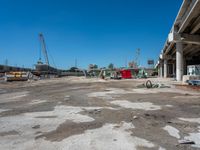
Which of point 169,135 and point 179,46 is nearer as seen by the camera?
point 169,135

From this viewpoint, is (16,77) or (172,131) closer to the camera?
(172,131)

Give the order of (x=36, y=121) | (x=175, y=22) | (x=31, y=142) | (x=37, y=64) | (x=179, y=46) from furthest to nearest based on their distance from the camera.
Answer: (x=37, y=64) < (x=179, y=46) < (x=175, y=22) < (x=36, y=121) < (x=31, y=142)

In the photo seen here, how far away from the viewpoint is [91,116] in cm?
651

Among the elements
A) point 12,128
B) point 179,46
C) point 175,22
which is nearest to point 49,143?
point 12,128

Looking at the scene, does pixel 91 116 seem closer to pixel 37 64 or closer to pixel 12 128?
pixel 12 128

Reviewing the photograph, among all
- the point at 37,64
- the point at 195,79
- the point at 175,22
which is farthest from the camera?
the point at 37,64

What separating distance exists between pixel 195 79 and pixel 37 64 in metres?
109

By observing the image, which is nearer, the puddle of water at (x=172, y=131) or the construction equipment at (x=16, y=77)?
the puddle of water at (x=172, y=131)

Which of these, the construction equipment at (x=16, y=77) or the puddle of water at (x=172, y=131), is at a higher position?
the construction equipment at (x=16, y=77)

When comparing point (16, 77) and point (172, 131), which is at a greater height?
point (16, 77)

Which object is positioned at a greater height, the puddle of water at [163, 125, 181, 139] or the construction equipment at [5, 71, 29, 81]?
the construction equipment at [5, 71, 29, 81]

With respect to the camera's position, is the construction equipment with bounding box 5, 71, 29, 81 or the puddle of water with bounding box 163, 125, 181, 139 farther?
the construction equipment with bounding box 5, 71, 29, 81

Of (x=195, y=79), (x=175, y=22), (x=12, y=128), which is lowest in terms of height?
(x=12, y=128)

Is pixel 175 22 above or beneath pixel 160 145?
above
